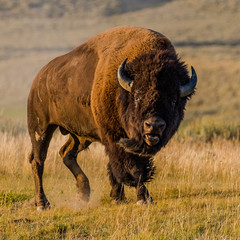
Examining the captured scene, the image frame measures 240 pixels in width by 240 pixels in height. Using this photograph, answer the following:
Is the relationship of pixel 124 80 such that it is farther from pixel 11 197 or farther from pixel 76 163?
pixel 11 197

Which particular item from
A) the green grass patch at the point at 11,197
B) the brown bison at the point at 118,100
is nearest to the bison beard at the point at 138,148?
the brown bison at the point at 118,100

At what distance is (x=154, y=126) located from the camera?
6.31m

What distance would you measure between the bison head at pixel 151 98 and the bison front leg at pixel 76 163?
5.79 ft

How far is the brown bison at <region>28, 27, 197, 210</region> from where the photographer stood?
22.0 ft

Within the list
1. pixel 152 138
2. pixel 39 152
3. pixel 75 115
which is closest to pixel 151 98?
pixel 152 138

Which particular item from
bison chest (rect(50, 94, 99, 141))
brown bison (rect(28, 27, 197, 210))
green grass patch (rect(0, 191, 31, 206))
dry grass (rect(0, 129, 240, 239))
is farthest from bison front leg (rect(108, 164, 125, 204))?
green grass patch (rect(0, 191, 31, 206))

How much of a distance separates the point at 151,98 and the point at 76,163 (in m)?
2.96

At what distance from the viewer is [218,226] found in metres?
6.18

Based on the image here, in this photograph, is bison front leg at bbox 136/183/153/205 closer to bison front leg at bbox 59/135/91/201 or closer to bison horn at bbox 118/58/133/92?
bison front leg at bbox 59/135/91/201

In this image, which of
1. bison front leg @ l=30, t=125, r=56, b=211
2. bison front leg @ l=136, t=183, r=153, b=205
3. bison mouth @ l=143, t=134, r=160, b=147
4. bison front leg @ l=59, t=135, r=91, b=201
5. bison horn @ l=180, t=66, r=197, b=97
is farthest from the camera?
bison front leg @ l=30, t=125, r=56, b=211

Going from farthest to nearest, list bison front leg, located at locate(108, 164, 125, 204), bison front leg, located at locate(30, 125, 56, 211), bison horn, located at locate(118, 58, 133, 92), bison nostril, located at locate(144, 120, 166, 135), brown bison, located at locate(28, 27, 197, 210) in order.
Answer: bison front leg, located at locate(30, 125, 56, 211)
bison front leg, located at locate(108, 164, 125, 204)
bison horn, located at locate(118, 58, 133, 92)
brown bison, located at locate(28, 27, 197, 210)
bison nostril, located at locate(144, 120, 166, 135)

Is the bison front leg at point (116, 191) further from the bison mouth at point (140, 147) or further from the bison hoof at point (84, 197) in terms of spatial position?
the bison mouth at point (140, 147)

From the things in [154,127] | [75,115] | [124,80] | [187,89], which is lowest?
[75,115]

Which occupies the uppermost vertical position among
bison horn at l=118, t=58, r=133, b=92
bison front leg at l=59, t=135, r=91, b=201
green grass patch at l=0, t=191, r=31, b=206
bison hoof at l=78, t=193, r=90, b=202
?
bison horn at l=118, t=58, r=133, b=92
